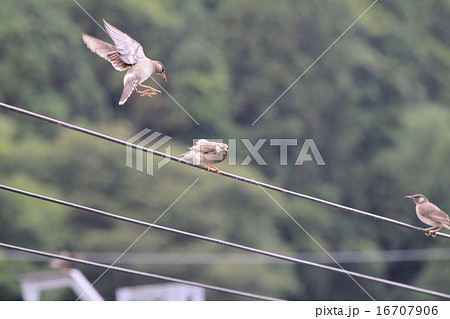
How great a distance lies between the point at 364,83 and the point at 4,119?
19664mm

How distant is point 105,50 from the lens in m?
9.00

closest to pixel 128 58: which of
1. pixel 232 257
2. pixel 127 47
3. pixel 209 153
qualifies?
pixel 127 47

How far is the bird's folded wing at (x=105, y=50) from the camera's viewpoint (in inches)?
352

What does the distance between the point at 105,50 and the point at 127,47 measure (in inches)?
10.6

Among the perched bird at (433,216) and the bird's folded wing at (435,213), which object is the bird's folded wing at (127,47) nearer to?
the perched bird at (433,216)

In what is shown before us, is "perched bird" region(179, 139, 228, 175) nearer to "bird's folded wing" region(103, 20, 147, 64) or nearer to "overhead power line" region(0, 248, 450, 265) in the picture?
"bird's folded wing" region(103, 20, 147, 64)

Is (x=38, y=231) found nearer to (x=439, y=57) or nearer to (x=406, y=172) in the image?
(x=406, y=172)

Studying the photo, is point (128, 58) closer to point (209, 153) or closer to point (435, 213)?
point (209, 153)

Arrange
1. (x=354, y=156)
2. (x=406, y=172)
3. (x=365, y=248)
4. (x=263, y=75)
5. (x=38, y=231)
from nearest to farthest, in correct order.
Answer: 1. (x=38, y=231)
2. (x=365, y=248)
3. (x=406, y=172)
4. (x=354, y=156)
5. (x=263, y=75)

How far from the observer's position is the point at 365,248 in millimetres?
38062

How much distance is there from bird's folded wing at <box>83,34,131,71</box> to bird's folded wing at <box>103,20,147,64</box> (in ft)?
0.28

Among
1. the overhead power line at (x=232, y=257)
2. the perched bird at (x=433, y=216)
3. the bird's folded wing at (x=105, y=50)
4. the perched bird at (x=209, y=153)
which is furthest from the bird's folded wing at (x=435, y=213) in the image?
the overhead power line at (x=232, y=257)

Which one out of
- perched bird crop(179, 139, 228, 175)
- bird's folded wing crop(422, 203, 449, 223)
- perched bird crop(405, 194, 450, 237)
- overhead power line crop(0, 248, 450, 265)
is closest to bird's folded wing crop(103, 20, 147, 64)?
perched bird crop(179, 139, 228, 175)
